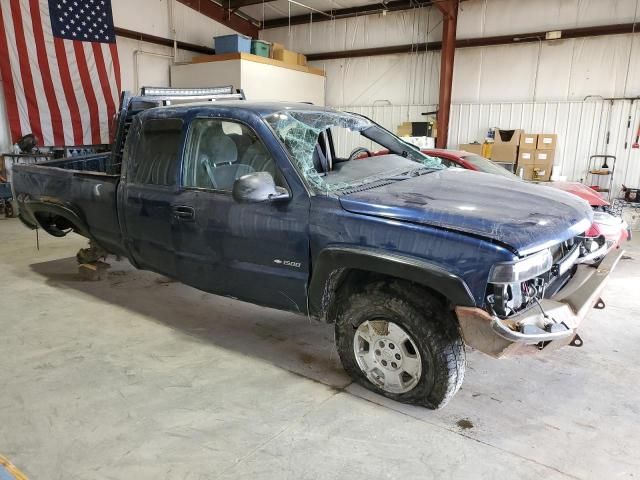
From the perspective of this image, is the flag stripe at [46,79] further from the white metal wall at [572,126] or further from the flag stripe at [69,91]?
the white metal wall at [572,126]

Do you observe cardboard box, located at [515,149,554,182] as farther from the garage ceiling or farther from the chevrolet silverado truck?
the chevrolet silverado truck

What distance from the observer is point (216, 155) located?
3352 mm

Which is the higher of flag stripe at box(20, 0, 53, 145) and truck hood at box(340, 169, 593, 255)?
flag stripe at box(20, 0, 53, 145)

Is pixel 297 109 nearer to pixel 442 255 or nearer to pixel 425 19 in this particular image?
pixel 442 255

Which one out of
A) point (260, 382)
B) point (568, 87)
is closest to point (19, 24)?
point (260, 382)

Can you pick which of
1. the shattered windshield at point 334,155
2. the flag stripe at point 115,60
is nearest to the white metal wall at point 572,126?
the flag stripe at point 115,60

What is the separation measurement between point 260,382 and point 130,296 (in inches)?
84.5

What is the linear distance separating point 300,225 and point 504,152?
9.00m

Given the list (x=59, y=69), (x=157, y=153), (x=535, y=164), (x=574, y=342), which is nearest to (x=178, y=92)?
(x=157, y=153)

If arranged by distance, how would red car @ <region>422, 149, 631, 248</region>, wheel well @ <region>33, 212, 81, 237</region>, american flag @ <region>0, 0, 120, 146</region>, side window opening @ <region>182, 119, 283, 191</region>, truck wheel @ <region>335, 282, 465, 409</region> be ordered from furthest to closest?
american flag @ <region>0, 0, 120, 146</region> → wheel well @ <region>33, 212, 81, 237</region> → red car @ <region>422, 149, 631, 248</region> → side window opening @ <region>182, 119, 283, 191</region> → truck wheel @ <region>335, 282, 465, 409</region>

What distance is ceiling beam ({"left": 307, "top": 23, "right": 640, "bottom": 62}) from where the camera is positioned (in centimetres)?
978

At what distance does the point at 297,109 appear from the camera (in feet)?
10.8

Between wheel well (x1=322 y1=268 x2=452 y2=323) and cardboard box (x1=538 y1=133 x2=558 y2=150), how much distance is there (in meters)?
9.03

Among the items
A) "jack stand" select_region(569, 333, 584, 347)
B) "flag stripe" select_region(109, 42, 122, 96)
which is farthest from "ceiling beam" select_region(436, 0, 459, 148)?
"jack stand" select_region(569, 333, 584, 347)
